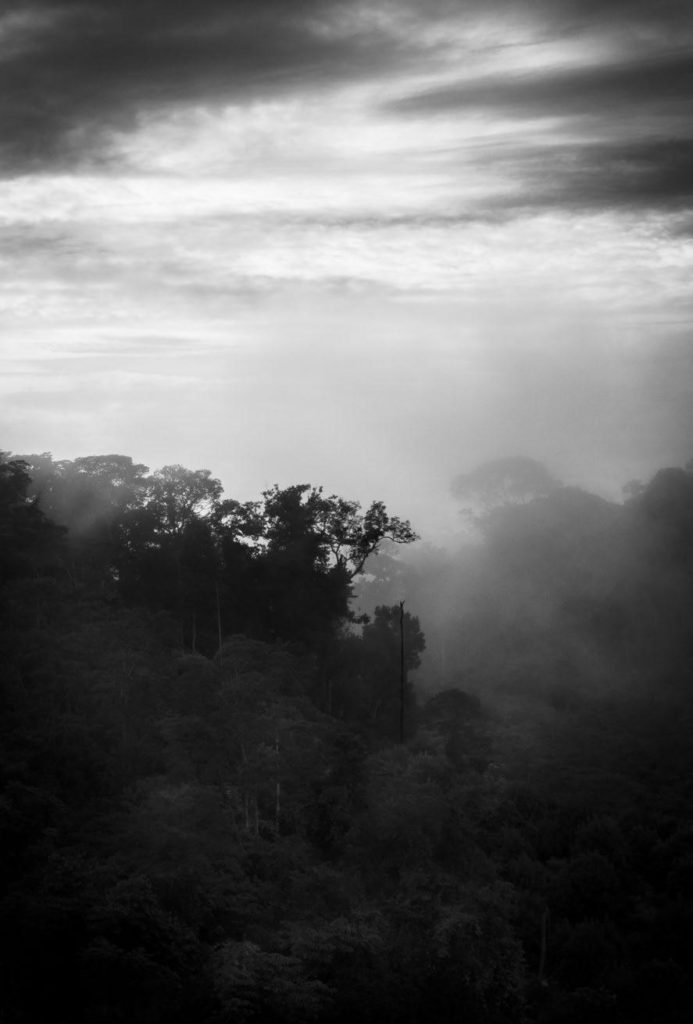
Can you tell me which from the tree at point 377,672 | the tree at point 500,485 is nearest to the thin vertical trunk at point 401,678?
the tree at point 377,672

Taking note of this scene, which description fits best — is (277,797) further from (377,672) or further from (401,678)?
(377,672)

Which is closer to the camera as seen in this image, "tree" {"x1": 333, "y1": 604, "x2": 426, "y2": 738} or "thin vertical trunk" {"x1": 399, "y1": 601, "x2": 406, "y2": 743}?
"thin vertical trunk" {"x1": 399, "y1": 601, "x2": 406, "y2": 743}

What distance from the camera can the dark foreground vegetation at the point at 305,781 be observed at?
840 inches

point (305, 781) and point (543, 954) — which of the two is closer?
point (543, 954)

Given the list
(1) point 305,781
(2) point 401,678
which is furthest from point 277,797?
(2) point 401,678

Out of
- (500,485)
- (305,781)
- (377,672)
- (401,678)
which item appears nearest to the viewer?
(305,781)

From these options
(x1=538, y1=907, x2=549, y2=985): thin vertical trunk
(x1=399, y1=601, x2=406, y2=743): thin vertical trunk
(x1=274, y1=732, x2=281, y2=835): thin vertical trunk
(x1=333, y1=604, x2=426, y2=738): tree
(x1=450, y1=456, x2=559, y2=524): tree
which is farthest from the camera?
(x1=450, y1=456, x2=559, y2=524): tree

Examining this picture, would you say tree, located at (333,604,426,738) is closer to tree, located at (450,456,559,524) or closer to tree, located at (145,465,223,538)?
tree, located at (145,465,223,538)

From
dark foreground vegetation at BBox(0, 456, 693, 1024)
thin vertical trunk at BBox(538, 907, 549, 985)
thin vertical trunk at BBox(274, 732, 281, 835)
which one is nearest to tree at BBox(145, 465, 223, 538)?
dark foreground vegetation at BBox(0, 456, 693, 1024)

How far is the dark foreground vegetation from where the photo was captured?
21328 mm

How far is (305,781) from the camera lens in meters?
33.3

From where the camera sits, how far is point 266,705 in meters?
36.5

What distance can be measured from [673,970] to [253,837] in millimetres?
12297

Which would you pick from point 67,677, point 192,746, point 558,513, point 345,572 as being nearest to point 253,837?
point 192,746
